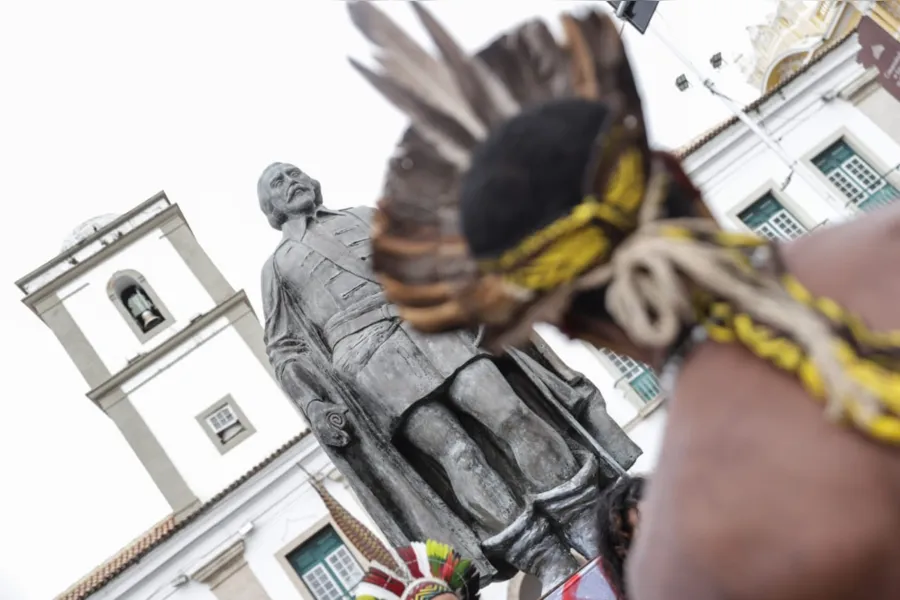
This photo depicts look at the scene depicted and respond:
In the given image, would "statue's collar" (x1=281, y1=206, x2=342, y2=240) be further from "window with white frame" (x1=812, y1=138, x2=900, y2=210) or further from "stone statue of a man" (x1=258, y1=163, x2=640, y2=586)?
"window with white frame" (x1=812, y1=138, x2=900, y2=210)

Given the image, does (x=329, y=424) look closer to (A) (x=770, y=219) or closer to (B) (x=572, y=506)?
(B) (x=572, y=506)

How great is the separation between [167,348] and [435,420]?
68.6 ft

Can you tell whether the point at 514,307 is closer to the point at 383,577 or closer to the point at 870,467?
the point at 870,467

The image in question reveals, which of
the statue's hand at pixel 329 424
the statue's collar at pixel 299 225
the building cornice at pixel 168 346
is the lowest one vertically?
the statue's hand at pixel 329 424

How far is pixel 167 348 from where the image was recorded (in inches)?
950

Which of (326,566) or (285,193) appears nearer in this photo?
(285,193)

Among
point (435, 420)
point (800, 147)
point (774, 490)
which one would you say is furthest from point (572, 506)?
point (800, 147)

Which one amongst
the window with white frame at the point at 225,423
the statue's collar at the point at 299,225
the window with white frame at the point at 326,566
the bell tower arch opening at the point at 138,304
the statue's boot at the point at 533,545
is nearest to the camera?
the statue's boot at the point at 533,545

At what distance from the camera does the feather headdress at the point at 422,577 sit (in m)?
3.72

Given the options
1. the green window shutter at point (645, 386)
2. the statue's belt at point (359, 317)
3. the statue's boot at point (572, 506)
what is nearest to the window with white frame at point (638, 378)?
Answer: the green window shutter at point (645, 386)

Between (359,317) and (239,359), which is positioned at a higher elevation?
(239,359)

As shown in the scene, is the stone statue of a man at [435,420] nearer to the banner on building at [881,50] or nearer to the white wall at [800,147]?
the banner on building at [881,50]

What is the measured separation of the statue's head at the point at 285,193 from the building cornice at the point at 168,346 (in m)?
19.5

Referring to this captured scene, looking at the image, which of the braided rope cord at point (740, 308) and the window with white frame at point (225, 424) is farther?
the window with white frame at point (225, 424)
